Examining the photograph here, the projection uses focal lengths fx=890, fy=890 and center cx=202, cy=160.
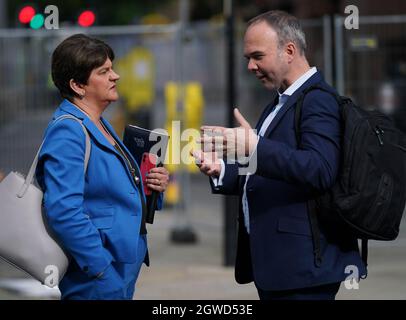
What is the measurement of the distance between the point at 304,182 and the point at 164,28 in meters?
6.52

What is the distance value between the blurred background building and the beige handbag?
3.91 m

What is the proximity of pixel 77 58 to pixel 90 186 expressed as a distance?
0.54 metres

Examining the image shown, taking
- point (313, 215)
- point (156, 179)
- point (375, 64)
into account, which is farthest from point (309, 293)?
point (375, 64)

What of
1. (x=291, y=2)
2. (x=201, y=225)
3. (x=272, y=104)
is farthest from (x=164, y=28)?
(x=291, y=2)

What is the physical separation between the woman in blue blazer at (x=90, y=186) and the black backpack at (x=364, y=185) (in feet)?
2.49

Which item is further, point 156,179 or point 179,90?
point 179,90

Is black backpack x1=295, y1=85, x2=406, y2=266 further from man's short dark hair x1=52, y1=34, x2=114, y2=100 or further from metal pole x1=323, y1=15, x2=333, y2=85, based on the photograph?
metal pole x1=323, y1=15, x2=333, y2=85

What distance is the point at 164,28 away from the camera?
385 inches

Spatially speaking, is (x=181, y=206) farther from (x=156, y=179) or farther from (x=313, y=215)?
(x=313, y=215)

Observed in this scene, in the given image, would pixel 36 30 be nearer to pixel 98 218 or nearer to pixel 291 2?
pixel 98 218

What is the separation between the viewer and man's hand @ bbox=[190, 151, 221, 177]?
3.70 m

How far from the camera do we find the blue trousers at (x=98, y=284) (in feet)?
12.0

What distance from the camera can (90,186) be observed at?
3643 millimetres

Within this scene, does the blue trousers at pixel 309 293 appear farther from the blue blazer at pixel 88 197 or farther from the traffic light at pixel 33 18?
the traffic light at pixel 33 18
